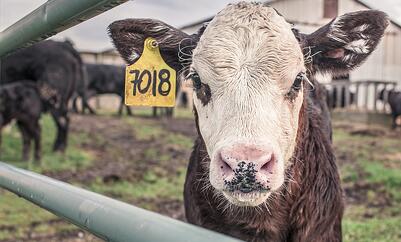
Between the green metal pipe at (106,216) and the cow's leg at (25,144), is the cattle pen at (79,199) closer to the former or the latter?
the green metal pipe at (106,216)

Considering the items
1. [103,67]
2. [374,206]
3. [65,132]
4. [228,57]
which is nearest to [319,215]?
[228,57]

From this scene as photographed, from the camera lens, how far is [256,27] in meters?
2.21

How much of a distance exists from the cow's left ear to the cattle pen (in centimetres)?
126

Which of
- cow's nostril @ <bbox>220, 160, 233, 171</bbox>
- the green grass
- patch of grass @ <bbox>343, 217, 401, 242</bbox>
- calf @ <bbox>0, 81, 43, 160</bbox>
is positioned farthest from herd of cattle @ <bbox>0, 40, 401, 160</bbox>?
cow's nostril @ <bbox>220, 160, 233, 171</bbox>

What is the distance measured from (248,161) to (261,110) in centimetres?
34

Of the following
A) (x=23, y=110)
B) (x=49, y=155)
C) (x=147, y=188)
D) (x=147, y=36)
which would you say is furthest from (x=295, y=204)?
(x=49, y=155)

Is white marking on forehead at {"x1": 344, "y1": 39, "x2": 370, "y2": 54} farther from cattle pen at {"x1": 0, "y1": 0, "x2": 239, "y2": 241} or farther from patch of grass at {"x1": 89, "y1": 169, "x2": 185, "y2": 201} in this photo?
patch of grass at {"x1": 89, "y1": 169, "x2": 185, "y2": 201}

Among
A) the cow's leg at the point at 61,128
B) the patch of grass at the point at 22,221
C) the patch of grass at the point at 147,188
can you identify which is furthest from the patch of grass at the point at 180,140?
the patch of grass at the point at 22,221

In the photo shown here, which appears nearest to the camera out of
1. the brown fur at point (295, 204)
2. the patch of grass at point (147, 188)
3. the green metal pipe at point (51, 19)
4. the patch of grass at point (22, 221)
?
the green metal pipe at point (51, 19)

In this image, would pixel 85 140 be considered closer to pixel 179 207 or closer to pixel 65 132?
pixel 65 132

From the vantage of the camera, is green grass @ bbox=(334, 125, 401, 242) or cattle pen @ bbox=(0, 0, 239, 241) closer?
cattle pen @ bbox=(0, 0, 239, 241)

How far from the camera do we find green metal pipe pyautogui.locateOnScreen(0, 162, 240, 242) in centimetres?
84

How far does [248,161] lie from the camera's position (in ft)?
5.21

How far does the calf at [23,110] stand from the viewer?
27.0 ft
